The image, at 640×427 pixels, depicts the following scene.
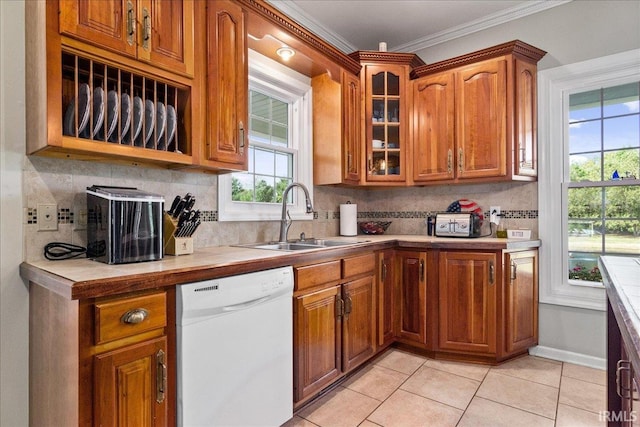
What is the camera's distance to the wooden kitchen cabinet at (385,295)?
255 centimetres

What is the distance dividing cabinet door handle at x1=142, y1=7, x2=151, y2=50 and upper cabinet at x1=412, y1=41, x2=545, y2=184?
224cm

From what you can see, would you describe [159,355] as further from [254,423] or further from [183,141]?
[183,141]

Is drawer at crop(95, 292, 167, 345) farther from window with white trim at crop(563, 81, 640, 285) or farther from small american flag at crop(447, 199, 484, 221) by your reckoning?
window with white trim at crop(563, 81, 640, 285)

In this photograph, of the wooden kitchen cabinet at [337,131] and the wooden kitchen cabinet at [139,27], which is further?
the wooden kitchen cabinet at [337,131]

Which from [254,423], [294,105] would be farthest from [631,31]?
[254,423]

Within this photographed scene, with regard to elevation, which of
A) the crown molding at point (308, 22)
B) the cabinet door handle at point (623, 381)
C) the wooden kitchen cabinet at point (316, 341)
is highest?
the crown molding at point (308, 22)

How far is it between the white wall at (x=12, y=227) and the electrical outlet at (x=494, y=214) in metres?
3.12

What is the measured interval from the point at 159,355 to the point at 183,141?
3.50ft

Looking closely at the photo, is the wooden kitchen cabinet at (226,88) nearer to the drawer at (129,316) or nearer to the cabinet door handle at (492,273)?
the drawer at (129,316)

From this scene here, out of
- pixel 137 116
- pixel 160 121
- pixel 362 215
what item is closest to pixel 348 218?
pixel 362 215

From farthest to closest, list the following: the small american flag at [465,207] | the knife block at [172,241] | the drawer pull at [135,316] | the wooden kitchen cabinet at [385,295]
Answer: the small american flag at [465,207]
the wooden kitchen cabinet at [385,295]
the knife block at [172,241]
the drawer pull at [135,316]

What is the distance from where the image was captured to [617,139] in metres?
2.55

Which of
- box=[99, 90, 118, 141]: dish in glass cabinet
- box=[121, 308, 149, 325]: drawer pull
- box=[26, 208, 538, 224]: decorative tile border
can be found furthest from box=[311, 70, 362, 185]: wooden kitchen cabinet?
box=[121, 308, 149, 325]: drawer pull

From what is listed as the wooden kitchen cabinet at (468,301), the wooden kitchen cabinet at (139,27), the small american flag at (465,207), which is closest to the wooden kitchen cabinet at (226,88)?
the wooden kitchen cabinet at (139,27)
